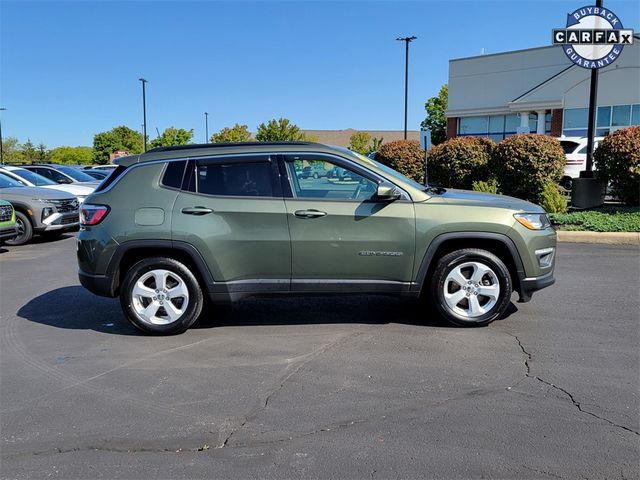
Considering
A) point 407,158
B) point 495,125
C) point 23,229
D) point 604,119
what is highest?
point 495,125

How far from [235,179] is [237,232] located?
0.54 m

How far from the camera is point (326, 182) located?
17.8 feet

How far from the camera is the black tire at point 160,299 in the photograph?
17.6 ft

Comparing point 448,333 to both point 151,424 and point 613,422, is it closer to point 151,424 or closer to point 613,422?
point 613,422

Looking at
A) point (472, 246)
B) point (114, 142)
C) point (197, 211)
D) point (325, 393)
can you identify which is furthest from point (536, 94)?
point (114, 142)

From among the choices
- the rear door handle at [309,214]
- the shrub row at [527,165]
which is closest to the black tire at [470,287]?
the rear door handle at [309,214]

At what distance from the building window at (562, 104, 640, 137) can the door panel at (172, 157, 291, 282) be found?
91.2 ft

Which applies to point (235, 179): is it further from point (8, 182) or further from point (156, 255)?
point (8, 182)

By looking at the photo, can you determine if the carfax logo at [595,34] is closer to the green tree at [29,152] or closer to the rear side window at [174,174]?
the rear side window at [174,174]

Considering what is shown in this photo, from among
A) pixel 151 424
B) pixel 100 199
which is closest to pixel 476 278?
pixel 151 424

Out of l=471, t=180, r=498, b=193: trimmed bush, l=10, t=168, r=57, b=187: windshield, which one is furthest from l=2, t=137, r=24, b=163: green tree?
l=471, t=180, r=498, b=193: trimmed bush

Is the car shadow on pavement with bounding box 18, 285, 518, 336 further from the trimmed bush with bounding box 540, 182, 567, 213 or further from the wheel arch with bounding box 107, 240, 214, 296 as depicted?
the trimmed bush with bounding box 540, 182, 567, 213

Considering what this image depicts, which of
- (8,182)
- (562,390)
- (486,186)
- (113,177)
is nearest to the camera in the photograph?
(562,390)

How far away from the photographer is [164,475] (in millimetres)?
3082
